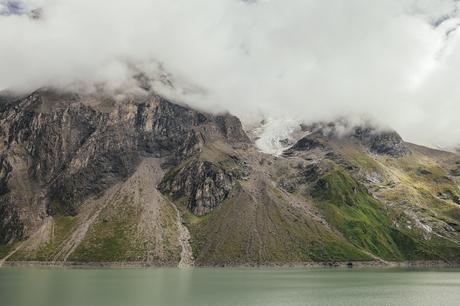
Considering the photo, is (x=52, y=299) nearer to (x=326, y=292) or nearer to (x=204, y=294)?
(x=204, y=294)

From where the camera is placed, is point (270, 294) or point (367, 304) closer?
point (367, 304)

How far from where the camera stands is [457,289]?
133125 millimetres

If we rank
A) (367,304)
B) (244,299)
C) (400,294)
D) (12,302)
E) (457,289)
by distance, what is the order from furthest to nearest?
(457,289) → (400,294) → (244,299) → (367,304) → (12,302)

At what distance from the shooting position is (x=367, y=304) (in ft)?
334

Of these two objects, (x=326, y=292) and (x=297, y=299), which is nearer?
(x=297, y=299)

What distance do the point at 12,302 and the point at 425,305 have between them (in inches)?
3103

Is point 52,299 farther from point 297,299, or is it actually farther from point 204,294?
point 297,299

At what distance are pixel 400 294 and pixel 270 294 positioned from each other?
30.8m

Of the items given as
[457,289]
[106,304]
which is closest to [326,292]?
[457,289]

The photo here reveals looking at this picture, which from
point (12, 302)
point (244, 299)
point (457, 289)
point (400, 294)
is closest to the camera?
point (12, 302)

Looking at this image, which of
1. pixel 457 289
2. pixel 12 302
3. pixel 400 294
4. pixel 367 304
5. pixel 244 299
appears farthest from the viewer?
pixel 457 289

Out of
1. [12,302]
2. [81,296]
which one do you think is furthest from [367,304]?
[12,302]

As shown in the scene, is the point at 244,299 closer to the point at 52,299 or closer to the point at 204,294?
the point at 204,294

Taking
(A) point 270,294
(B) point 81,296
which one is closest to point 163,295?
(B) point 81,296
